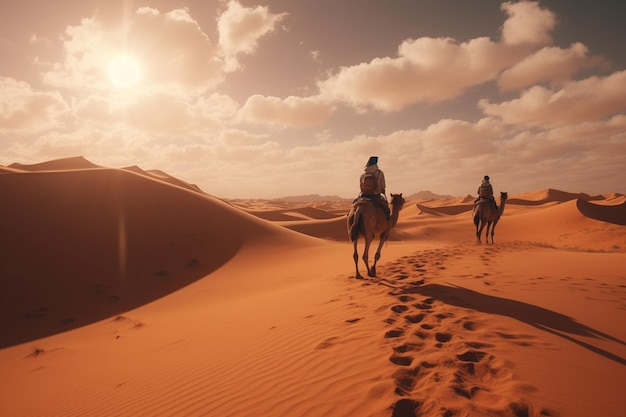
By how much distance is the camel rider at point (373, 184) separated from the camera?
349 inches

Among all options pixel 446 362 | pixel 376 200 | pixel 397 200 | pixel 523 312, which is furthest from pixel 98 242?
pixel 523 312

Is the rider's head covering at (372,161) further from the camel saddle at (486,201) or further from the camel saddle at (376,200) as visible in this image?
the camel saddle at (486,201)

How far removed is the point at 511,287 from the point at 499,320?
8.18ft

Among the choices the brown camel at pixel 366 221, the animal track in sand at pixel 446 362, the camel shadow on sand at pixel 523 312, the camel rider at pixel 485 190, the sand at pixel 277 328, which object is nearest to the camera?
the animal track in sand at pixel 446 362

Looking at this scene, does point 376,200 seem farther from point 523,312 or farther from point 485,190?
point 485,190

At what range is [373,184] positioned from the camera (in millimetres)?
8867

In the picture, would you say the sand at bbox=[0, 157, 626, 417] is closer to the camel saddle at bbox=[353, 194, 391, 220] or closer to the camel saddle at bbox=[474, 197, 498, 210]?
the camel saddle at bbox=[353, 194, 391, 220]

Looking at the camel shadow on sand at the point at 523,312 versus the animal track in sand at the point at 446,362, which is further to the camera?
the camel shadow on sand at the point at 523,312

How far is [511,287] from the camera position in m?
6.56

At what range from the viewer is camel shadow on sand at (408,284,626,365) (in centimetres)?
404

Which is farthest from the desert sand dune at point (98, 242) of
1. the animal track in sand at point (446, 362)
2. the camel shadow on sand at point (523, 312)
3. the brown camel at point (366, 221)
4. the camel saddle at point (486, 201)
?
the camel saddle at point (486, 201)

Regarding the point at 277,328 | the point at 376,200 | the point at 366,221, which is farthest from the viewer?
the point at 376,200

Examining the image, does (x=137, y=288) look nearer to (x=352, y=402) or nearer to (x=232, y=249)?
(x=232, y=249)

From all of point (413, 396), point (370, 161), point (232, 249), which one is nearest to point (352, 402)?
point (413, 396)
